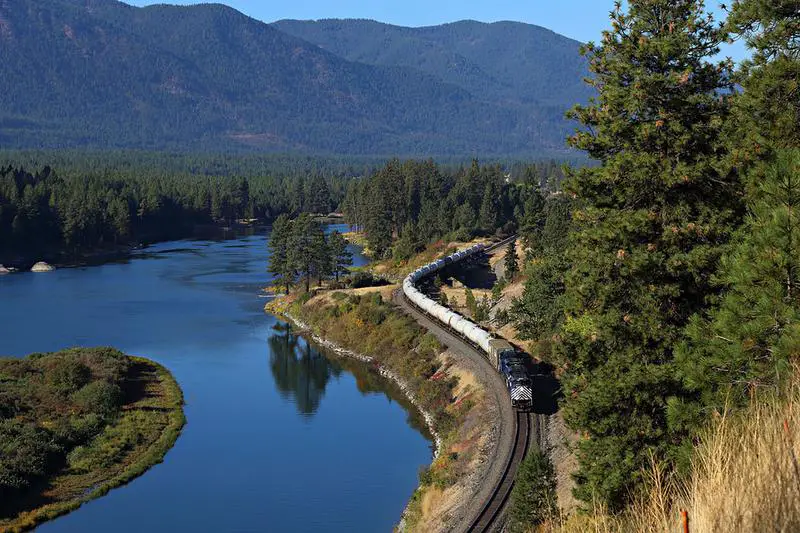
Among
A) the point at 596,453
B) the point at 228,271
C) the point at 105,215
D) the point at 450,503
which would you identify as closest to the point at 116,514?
the point at 450,503

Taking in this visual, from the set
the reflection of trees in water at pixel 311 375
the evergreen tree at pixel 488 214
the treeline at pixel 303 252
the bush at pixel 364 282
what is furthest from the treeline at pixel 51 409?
the evergreen tree at pixel 488 214

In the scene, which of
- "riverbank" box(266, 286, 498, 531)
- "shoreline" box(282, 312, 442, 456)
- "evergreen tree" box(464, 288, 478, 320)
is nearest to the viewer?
"riverbank" box(266, 286, 498, 531)

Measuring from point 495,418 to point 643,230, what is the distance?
26686 millimetres

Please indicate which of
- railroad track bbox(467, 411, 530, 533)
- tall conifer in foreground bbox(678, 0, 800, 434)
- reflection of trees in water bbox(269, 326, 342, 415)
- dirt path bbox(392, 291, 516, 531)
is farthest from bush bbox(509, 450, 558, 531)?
reflection of trees in water bbox(269, 326, 342, 415)

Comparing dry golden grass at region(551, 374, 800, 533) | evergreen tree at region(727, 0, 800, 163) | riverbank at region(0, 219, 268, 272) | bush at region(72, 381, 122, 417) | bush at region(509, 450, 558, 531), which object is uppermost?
evergreen tree at region(727, 0, 800, 163)

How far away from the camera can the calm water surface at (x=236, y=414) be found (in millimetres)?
43562

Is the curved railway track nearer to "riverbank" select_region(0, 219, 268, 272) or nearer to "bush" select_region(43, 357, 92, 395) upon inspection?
"bush" select_region(43, 357, 92, 395)

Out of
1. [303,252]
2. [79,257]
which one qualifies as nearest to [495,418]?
[303,252]

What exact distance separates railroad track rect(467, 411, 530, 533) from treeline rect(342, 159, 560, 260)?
78265mm

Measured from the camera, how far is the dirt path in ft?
120

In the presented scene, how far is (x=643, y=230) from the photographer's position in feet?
75.0

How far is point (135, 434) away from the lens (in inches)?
2130

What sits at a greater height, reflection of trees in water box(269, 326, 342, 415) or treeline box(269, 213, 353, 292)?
treeline box(269, 213, 353, 292)

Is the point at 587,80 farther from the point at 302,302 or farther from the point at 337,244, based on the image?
the point at 337,244
